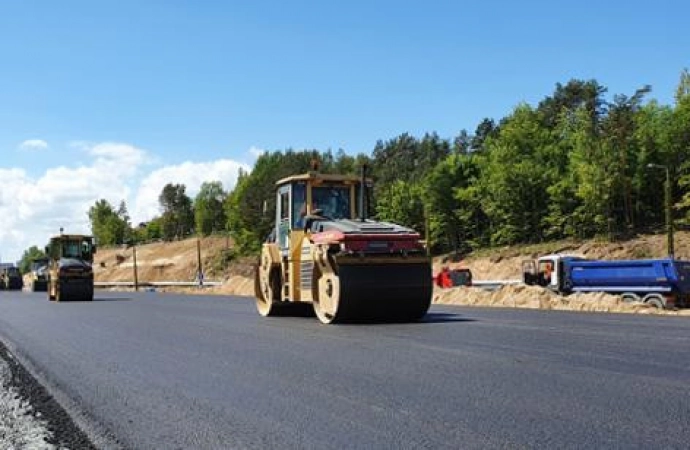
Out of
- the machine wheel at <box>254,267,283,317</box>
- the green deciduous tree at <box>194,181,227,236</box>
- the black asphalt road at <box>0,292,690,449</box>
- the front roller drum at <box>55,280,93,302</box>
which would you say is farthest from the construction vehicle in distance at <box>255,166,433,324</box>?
the green deciduous tree at <box>194,181,227,236</box>

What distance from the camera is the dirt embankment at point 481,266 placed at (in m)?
25.1

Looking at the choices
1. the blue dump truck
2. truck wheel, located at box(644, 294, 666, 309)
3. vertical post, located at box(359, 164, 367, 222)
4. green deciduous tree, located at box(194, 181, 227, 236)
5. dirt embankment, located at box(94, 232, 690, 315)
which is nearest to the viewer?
vertical post, located at box(359, 164, 367, 222)

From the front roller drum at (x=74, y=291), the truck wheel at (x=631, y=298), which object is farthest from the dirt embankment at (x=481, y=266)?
the front roller drum at (x=74, y=291)

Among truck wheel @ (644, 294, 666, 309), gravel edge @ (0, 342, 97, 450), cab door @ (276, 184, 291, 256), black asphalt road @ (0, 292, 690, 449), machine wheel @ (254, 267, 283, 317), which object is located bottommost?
truck wheel @ (644, 294, 666, 309)

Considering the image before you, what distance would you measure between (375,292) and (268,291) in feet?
13.8

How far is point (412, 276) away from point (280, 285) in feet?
13.4

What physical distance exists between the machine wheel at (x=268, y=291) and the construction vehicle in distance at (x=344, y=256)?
283 mm

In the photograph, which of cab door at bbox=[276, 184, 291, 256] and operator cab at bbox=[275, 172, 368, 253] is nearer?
operator cab at bbox=[275, 172, 368, 253]

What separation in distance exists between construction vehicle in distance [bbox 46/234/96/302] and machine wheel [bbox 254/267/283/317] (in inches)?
665

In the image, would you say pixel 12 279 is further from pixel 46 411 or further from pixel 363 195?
pixel 46 411

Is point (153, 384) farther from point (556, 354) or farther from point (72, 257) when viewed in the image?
point (72, 257)

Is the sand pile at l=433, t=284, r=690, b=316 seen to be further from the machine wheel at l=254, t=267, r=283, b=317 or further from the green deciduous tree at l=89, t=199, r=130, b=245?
the green deciduous tree at l=89, t=199, r=130, b=245

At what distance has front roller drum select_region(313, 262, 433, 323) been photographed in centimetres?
1476

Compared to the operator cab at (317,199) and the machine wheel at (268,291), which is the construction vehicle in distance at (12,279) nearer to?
the machine wheel at (268,291)
